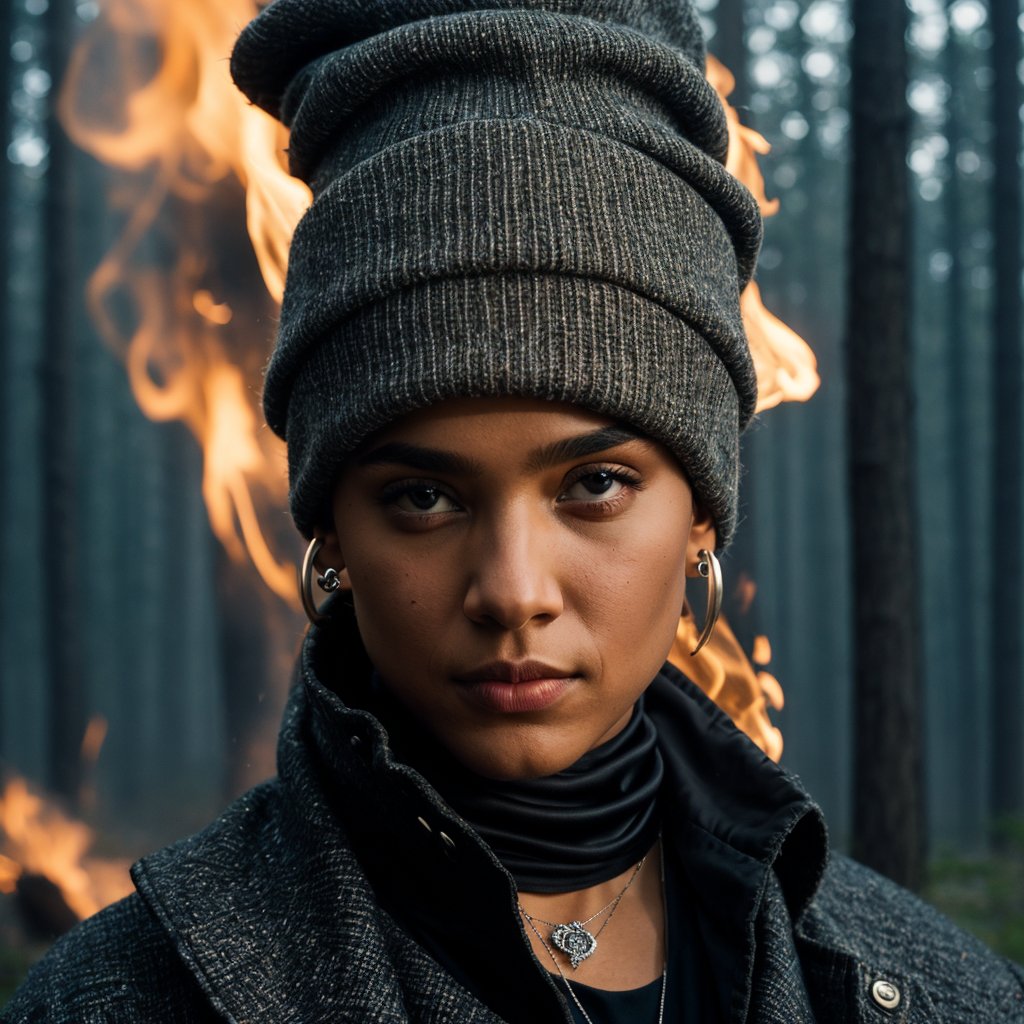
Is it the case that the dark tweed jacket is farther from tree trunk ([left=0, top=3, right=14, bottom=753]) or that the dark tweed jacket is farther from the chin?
tree trunk ([left=0, top=3, right=14, bottom=753])

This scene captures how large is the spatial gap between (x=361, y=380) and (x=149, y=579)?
3250cm

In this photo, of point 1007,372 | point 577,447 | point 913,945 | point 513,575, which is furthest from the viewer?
point 1007,372

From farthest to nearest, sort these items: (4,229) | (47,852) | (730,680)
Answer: (4,229) → (47,852) → (730,680)

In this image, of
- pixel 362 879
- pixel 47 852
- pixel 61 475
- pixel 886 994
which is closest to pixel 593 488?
pixel 362 879

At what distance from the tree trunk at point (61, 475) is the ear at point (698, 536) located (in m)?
10.4

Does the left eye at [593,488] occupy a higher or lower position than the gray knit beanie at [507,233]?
lower

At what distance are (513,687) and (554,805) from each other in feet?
1.05

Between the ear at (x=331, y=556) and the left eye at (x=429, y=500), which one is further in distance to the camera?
the ear at (x=331, y=556)

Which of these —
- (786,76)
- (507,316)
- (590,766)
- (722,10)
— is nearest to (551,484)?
(507,316)

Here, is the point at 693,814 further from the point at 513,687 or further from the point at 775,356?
the point at 775,356

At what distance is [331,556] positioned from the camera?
7.13 feet

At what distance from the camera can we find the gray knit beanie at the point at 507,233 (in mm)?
1901

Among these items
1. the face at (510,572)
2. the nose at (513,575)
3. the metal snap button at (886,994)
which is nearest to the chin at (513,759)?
the face at (510,572)

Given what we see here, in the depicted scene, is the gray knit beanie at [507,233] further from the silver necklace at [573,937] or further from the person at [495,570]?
the silver necklace at [573,937]
